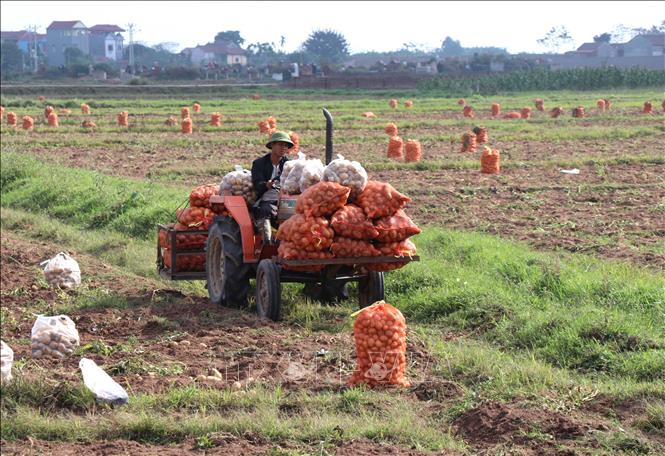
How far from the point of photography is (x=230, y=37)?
7554 inches

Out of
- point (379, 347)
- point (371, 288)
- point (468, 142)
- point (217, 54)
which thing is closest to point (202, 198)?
→ point (371, 288)

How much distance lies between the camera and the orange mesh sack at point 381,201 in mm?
9859

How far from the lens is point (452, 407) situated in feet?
24.5

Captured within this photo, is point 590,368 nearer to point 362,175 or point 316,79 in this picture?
point 362,175

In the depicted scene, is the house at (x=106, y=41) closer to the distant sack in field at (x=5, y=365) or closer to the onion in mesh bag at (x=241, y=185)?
the onion in mesh bag at (x=241, y=185)

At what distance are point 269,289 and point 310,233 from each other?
2.86ft

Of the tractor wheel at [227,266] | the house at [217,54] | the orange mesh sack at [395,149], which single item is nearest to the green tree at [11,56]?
the house at [217,54]

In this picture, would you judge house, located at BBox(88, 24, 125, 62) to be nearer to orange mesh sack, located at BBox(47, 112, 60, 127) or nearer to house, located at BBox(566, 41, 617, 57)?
house, located at BBox(566, 41, 617, 57)

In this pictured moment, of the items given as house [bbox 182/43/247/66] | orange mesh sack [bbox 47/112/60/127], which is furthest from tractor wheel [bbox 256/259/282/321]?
house [bbox 182/43/247/66]

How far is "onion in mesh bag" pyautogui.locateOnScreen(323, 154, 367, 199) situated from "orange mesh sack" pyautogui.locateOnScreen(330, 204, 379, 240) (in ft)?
0.69

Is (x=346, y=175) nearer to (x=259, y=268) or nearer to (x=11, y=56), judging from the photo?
(x=259, y=268)

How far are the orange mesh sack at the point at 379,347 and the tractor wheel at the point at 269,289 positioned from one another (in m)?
2.28

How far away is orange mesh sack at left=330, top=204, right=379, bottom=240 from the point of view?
32.2ft

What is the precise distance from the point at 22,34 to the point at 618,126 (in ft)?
500
